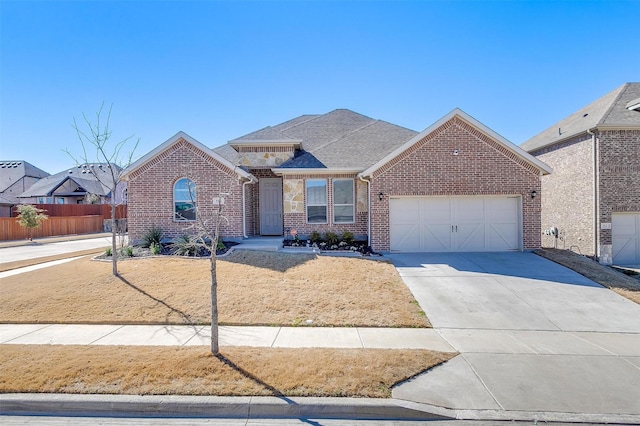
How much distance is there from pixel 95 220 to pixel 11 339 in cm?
2902

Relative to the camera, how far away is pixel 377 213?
492 inches

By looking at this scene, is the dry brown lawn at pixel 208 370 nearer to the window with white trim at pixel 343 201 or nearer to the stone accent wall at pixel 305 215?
the stone accent wall at pixel 305 215

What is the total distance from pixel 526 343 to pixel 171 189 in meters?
12.8

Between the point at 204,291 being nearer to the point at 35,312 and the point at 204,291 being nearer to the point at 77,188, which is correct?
the point at 35,312

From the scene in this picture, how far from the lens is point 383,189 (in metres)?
12.4

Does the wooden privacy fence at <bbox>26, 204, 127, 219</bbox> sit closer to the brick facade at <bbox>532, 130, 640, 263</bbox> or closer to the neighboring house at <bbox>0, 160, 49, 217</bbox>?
the neighboring house at <bbox>0, 160, 49, 217</bbox>

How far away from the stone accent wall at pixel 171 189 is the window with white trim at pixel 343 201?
13.1 feet

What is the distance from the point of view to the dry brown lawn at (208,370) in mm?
4094

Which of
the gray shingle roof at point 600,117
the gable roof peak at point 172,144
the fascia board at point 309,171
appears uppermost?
the gray shingle roof at point 600,117

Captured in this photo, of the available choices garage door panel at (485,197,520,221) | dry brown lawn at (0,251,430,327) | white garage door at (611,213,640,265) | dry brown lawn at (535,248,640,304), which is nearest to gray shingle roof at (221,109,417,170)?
garage door panel at (485,197,520,221)

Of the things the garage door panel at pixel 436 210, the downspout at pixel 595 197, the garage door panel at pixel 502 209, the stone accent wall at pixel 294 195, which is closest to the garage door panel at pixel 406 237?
the garage door panel at pixel 436 210

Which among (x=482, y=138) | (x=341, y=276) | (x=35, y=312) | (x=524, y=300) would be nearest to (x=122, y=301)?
(x=35, y=312)

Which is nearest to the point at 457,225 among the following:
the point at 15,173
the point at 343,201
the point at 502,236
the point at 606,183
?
the point at 502,236

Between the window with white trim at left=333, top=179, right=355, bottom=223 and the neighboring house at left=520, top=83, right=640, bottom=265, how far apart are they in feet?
34.2
